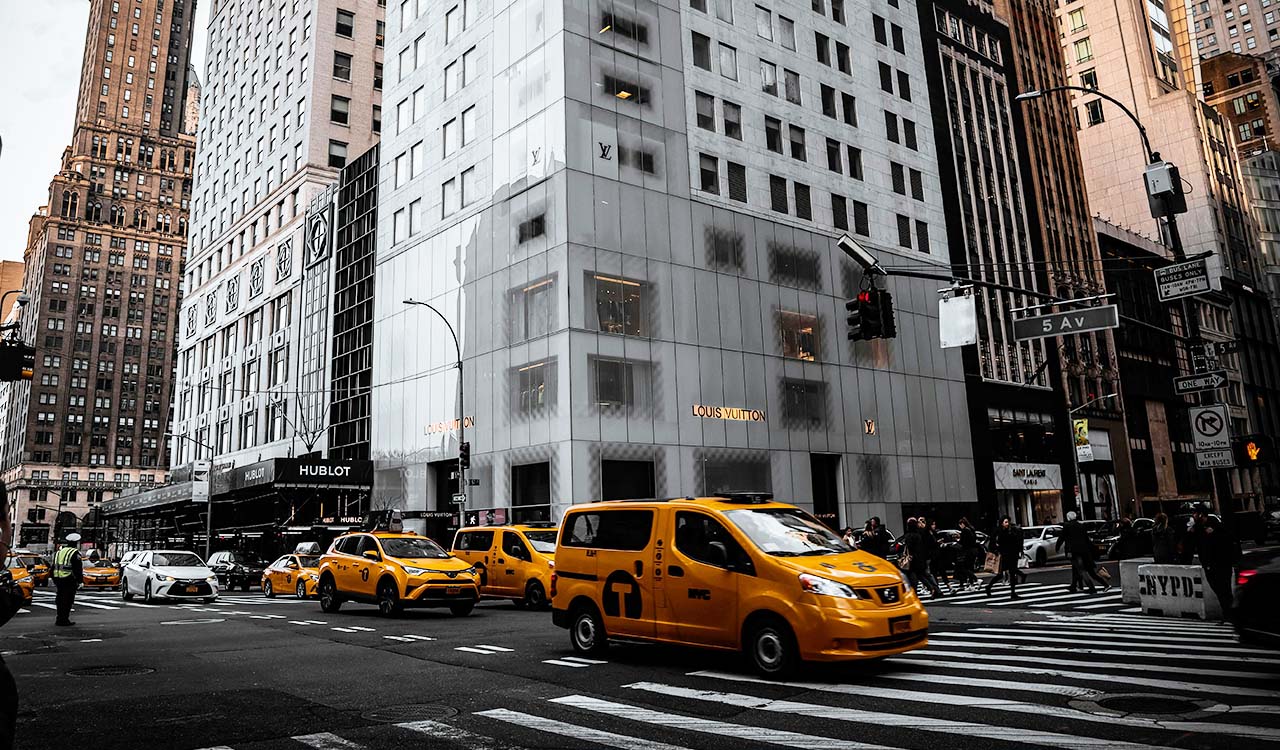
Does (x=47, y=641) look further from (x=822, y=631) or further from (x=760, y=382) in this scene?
(x=760, y=382)

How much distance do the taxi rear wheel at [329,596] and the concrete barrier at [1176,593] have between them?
16739 millimetres

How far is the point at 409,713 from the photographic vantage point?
787cm

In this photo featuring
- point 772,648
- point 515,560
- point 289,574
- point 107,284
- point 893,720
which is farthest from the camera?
point 107,284

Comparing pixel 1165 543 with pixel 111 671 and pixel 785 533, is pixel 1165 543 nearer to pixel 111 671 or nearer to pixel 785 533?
pixel 785 533

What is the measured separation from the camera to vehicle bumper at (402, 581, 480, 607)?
58.0ft

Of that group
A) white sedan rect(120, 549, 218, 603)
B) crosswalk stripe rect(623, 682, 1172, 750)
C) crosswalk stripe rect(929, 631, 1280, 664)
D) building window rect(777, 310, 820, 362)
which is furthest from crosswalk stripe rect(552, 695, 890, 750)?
building window rect(777, 310, 820, 362)

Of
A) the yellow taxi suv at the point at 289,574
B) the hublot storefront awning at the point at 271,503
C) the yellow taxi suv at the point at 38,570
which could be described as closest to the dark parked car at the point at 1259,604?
the yellow taxi suv at the point at 289,574

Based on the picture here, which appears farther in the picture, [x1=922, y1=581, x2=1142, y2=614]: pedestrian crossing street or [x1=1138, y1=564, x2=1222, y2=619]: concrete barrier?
[x1=922, y1=581, x2=1142, y2=614]: pedestrian crossing street

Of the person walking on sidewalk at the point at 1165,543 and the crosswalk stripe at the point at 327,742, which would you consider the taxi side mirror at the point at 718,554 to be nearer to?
the crosswalk stripe at the point at 327,742

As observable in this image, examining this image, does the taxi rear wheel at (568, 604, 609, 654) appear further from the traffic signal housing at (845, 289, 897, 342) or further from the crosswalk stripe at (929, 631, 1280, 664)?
the traffic signal housing at (845, 289, 897, 342)

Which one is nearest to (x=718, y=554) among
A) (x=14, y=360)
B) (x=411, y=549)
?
(x=411, y=549)

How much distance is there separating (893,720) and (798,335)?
1374 inches

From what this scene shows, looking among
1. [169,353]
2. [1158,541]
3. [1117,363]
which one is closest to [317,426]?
[1158,541]

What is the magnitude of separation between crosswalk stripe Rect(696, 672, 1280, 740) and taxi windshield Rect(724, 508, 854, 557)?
1470mm
